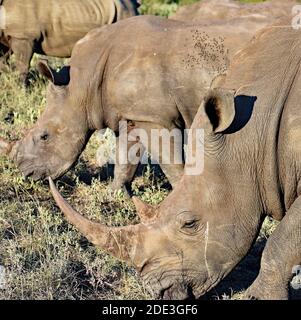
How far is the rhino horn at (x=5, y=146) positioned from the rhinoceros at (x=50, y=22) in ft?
11.4

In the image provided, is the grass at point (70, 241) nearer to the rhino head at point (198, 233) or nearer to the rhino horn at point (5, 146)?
the rhino horn at point (5, 146)

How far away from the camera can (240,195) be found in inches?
197

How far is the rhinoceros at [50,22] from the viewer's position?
11633mm

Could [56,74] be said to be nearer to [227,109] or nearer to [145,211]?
[145,211]

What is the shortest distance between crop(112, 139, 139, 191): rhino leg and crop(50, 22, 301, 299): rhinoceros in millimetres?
2679

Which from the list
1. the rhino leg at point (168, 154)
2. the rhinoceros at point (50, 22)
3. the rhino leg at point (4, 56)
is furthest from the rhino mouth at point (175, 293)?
the rhino leg at point (4, 56)

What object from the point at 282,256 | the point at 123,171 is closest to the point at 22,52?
the point at 123,171

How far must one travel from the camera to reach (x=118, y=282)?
18.7 ft

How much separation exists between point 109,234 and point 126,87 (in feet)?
7.08

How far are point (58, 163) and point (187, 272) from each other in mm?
2756

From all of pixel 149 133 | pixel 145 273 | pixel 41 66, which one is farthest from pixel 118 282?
pixel 41 66

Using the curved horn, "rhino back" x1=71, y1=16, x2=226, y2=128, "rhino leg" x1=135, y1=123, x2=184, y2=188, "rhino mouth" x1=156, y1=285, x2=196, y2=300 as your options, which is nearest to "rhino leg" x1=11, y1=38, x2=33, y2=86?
"rhino back" x1=71, y1=16, x2=226, y2=128

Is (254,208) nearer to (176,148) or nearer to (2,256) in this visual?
(2,256)
